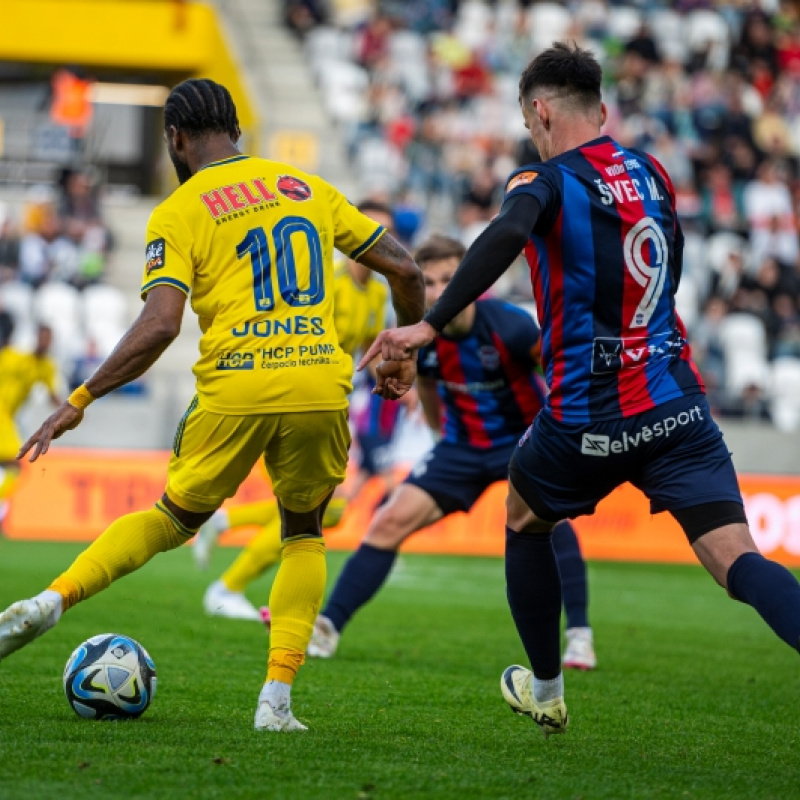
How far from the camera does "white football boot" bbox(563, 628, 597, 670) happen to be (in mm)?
7609

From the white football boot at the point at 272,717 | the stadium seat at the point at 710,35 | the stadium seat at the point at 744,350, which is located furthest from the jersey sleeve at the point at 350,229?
the stadium seat at the point at 710,35

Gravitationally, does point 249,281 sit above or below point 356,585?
above

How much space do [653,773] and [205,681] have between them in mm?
2488

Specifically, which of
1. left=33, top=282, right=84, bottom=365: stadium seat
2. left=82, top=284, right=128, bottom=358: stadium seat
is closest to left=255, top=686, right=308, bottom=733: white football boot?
left=33, top=282, right=84, bottom=365: stadium seat

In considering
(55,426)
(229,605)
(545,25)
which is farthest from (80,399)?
(545,25)

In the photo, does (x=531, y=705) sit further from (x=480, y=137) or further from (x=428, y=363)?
(x=480, y=137)

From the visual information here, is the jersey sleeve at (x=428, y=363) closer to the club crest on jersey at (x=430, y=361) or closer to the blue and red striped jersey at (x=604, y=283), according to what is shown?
the club crest on jersey at (x=430, y=361)

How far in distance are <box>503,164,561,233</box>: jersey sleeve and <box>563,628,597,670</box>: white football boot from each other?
3.57 metres

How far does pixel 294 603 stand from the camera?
208 inches

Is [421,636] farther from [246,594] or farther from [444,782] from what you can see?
[444,782]

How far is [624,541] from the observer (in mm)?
15852

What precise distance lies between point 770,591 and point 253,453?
1.84 metres

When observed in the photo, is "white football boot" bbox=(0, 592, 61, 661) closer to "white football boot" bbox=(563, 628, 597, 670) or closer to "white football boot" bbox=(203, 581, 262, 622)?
"white football boot" bbox=(563, 628, 597, 670)

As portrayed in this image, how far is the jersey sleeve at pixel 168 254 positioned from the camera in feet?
16.3
